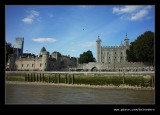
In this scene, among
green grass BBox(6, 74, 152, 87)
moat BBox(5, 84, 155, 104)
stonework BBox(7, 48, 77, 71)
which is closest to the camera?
moat BBox(5, 84, 155, 104)

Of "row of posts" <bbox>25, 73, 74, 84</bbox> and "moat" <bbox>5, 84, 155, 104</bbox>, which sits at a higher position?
"row of posts" <bbox>25, 73, 74, 84</bbox>

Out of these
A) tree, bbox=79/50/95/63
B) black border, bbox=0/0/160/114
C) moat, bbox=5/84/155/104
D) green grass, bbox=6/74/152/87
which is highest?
tree, bbox=79/50/95/63

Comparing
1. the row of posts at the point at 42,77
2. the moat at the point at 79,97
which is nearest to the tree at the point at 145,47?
the row of posts at the point at 42,77

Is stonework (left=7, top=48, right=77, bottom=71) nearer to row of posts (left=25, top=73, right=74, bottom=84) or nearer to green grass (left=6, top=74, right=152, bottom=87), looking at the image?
row of posts (left=25, top=73, right=74, bottom=84)

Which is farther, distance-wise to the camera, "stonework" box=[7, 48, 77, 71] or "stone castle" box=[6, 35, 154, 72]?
"stonework" box=[7, 48, 77, 71]

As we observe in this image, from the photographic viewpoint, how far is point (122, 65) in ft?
172

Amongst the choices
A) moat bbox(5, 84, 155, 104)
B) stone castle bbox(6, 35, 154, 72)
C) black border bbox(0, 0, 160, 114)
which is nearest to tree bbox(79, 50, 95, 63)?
stone castle bbox(6, 35, 154, 72)

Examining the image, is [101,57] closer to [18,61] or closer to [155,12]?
[18,61]
